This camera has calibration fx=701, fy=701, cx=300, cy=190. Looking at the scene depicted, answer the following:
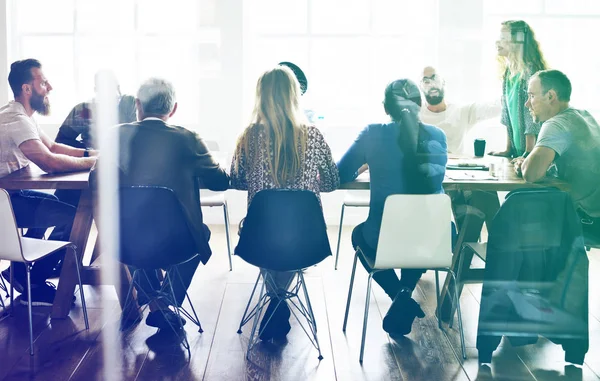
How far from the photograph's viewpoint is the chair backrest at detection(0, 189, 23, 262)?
277 cm

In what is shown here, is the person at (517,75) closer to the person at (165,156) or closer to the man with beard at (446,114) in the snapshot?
the man with beard at (446,114)

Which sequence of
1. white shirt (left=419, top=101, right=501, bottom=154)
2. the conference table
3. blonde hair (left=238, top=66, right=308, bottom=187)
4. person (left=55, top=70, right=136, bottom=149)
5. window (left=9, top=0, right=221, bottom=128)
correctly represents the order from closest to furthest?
blonde hair (left=238, top=66, right=308, bottom=187), the conference table, person (left=55, top=70, right=136, bottom=149), white shirt (left=419, top=101, right=501, bottom=154), window (left=9, top=0, right=221, bottom=128)

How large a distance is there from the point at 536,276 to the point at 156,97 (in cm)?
179

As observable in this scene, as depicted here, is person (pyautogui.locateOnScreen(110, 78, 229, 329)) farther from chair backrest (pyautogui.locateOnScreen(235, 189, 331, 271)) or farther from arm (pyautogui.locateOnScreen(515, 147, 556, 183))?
arm (pyautogui.locateOnScreen(515, 147, 556, 183))

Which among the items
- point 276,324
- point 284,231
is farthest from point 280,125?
point 276,324

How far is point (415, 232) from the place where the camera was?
2.84 m

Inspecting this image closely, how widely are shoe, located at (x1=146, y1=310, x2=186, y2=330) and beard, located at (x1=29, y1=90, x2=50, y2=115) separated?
1.28 metres

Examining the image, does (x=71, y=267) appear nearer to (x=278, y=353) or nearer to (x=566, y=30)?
(x=278, y=353)

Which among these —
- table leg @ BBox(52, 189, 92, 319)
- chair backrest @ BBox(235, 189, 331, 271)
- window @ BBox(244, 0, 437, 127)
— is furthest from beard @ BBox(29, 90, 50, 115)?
window @ BBox(244, 0, 437, 127)

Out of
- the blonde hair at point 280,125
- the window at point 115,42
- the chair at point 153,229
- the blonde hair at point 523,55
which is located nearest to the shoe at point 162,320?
the chair at point 153,229

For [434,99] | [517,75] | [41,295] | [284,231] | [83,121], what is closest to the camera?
[284,231]

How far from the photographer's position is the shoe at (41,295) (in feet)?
11.8

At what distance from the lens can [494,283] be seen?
296cm

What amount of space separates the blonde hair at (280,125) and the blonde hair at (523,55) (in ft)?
5.10
